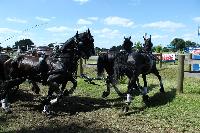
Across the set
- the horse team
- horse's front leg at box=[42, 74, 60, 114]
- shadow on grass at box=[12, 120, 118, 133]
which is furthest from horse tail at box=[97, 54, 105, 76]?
shadow on grass at box=[12, 120, 118, 133]

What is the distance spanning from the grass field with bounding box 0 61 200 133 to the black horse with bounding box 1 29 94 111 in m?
1.12

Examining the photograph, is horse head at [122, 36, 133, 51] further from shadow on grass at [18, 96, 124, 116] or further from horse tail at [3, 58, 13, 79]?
horse tail at [3, 58, 13, 79]

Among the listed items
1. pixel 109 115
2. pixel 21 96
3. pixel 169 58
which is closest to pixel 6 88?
pixel 21 96

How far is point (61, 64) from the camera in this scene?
45.1ft

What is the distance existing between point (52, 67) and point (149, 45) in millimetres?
5615

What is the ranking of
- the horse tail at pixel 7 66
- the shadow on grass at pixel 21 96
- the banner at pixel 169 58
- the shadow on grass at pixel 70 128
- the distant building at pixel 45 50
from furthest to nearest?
the banner at pixel 169 58, the shadow on grass at pixel 21 96, the distant building at pixel 45 50, the horse tail at pixel 7 66, the shadow on grass at pixel 70 128

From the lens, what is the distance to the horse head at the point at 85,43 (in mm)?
13984

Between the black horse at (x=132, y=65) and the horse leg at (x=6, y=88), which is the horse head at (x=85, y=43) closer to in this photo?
the black horse at (x=132, y=65)

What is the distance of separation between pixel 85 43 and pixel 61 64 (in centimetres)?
120

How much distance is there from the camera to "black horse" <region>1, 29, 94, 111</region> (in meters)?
13.6

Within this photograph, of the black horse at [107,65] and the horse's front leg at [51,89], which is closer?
the horse's front leg at [51,89]

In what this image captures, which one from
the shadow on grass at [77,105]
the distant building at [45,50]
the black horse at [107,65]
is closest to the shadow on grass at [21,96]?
the shadow on grass at [77,105]

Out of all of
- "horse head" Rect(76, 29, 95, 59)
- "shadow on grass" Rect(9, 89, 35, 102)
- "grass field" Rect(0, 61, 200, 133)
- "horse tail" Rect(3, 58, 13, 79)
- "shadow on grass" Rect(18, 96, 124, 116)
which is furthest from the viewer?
"shadow on grass" Rect(9, 89, 35, 102)

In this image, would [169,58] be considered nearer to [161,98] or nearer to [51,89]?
[161,98]
